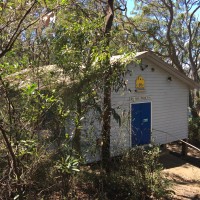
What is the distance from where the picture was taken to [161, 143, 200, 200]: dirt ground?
8.62 m

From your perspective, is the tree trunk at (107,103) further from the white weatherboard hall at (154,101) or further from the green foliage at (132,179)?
the white weatherboard hall at (154,101)

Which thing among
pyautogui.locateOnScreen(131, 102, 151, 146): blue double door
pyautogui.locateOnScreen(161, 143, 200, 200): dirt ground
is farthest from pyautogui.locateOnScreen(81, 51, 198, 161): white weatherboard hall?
pyautogui.locateOnScreen(161, 143, 200, 200): dirt ground

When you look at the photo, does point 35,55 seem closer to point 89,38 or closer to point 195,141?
point 89,38

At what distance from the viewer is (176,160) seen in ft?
42.7

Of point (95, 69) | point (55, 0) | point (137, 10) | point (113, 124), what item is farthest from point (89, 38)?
point (137, 10)

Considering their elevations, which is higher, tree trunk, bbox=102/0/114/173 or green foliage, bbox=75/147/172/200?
tree trunk, bbox=102/0/114/173

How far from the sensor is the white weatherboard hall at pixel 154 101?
11.5m

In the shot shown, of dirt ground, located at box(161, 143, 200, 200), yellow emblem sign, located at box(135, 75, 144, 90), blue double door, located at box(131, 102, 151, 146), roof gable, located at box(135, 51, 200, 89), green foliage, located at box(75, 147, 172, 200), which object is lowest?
dirt ground, located at box(161, 143, 200, 200)

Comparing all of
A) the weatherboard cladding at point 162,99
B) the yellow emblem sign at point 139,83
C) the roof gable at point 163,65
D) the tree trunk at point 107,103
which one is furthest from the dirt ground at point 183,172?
the roof gable at point 163,65

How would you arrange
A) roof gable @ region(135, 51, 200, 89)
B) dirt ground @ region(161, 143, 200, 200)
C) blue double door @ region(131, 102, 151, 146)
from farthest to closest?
blue double door @ region(131, 102, 151, 146), roof gable @ region(135, 51, 200, 89), dirt ground @ region(161, 143, 200, 200)

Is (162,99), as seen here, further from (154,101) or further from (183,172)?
(183,172)

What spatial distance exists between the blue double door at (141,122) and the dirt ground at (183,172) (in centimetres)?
134

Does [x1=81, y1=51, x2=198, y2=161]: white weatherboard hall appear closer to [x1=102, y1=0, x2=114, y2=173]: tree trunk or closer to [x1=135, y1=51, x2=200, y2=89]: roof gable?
[x1=135, y1=51, x2=200, y2=89]: roof gable

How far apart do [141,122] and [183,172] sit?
2575 millimetres
